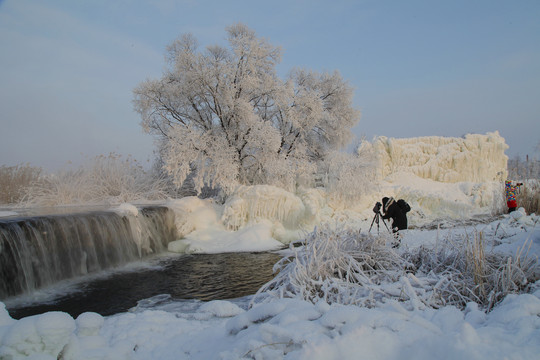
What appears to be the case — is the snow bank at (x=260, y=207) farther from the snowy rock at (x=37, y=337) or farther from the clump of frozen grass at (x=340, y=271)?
the snowy rock at (x=37, y=337)

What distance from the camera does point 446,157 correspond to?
18234 mm

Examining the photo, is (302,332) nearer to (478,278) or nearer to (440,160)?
(478,278)

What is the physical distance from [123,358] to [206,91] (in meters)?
11.8

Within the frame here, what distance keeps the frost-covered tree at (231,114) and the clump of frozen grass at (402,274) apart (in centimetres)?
841

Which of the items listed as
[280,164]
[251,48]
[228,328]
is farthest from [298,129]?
[228,328]

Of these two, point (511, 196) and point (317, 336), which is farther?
point (511, 196)

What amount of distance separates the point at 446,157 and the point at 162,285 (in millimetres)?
16986

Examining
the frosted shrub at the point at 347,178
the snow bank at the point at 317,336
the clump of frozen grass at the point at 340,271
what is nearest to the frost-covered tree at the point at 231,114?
the frosted shrub at the point at 347,178

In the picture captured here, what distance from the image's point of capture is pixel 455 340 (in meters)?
1.67

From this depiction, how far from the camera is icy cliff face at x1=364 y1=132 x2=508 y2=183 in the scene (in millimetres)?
18125

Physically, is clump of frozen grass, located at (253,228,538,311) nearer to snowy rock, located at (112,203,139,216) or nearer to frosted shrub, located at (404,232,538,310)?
frosted shrub, located at (404,232,538,310)

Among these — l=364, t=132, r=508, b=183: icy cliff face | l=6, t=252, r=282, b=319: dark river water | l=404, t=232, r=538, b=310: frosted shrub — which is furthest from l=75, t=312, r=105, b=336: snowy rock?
l=364, t=132, r=508, b=183: icy cliff face

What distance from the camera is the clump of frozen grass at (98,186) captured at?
41.4ft

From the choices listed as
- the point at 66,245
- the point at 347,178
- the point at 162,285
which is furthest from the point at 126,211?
the point at 347,178
